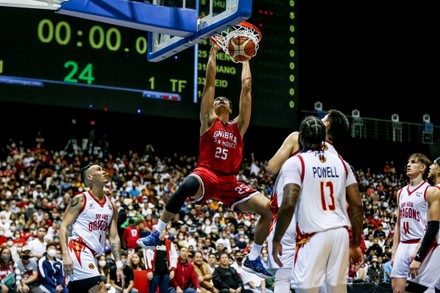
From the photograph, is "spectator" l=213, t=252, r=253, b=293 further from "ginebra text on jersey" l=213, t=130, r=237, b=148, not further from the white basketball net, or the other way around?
the white basketball net

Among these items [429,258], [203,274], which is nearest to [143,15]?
[429,258]

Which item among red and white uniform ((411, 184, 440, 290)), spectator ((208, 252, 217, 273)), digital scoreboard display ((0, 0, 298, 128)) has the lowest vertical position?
spectator ((208, 252, 217, 273))

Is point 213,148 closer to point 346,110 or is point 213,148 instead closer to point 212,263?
point 212,263

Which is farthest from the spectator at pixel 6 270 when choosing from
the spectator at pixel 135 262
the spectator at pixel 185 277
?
the spectator at pixel 185 277

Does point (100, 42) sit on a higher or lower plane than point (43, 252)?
higher

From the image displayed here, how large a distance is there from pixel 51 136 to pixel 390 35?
17.5 metres

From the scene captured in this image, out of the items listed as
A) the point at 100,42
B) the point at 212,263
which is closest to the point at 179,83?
the point at 100,42

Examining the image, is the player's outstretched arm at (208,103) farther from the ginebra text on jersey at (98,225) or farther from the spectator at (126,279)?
the spectator at (126,279)

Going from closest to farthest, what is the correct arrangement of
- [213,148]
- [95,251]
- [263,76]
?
[213,148] → [95,251] → [263,76]

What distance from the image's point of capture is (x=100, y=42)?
22.1 m

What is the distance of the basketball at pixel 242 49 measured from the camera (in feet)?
29.9

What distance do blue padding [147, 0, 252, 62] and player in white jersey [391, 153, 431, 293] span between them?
2856 mm

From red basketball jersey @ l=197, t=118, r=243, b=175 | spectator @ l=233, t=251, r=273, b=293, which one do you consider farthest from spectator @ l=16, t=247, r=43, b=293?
red basketball jersey @ l=197, t=118, r=243, b=175

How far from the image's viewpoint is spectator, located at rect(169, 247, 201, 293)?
15.7 metres
